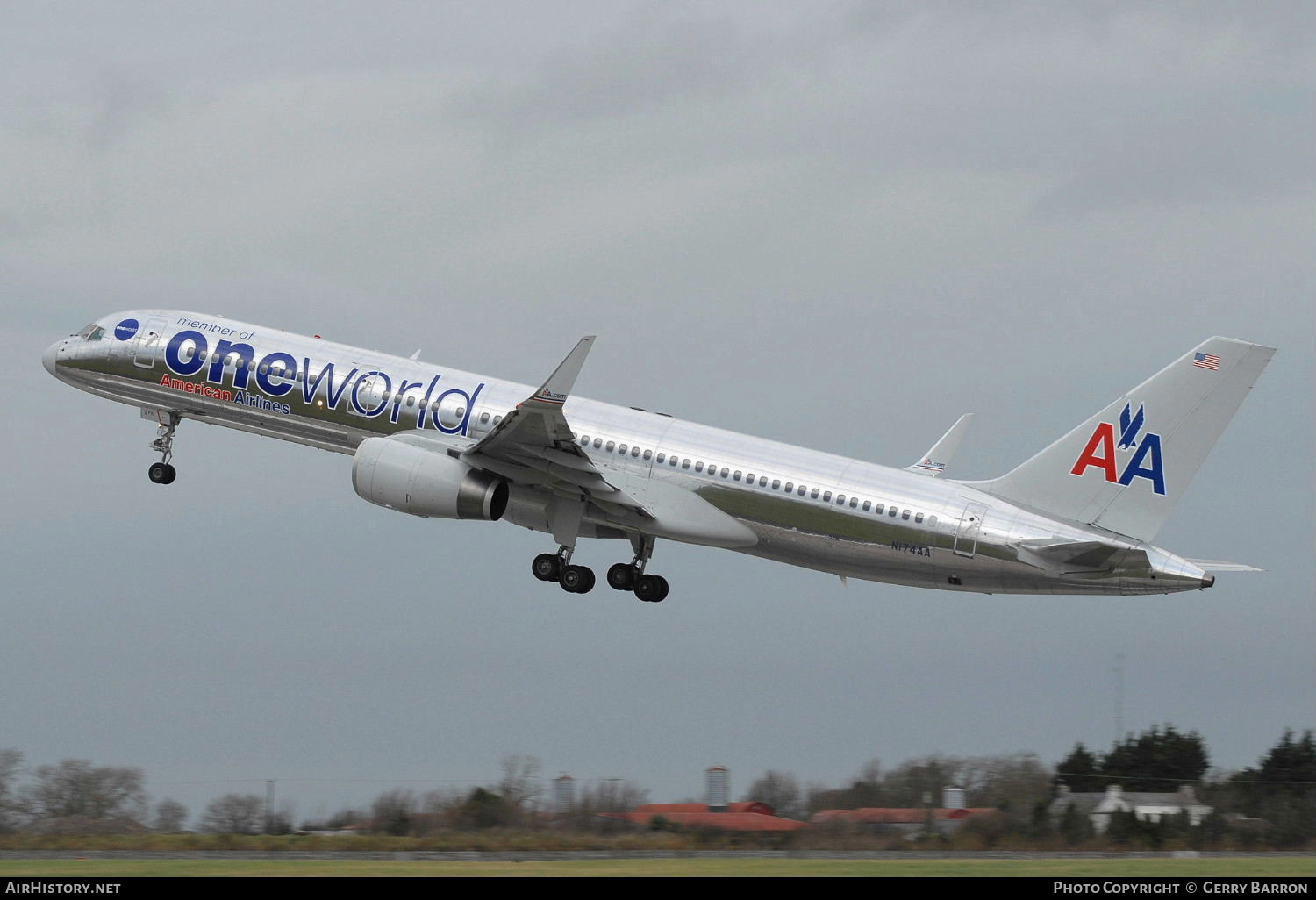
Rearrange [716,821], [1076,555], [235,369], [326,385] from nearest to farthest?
[716,821] → [1076,555] → [326,385] → [235,369]

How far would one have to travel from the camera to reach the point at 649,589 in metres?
53.7

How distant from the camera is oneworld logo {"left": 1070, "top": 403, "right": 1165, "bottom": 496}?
151 ft

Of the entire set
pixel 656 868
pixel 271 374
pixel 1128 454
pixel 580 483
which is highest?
pixel 271 374

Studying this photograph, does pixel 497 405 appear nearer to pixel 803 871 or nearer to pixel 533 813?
pixel 533 813

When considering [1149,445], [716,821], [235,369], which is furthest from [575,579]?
[1149,445]

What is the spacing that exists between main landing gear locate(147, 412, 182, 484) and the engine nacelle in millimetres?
10590

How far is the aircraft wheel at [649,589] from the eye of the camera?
2114 inches

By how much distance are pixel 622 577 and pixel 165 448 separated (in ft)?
52.5

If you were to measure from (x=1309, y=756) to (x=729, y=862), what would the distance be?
39625 millimetres

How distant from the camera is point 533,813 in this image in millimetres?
42656

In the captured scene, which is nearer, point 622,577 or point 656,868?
point 656,868

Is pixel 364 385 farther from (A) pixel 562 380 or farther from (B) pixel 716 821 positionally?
(B) pixel 716 821

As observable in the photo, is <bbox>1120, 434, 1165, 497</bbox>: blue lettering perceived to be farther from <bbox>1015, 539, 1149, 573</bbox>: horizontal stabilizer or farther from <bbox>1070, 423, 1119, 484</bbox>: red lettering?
<bbox>1015, 539, 1149, 573</bbox>: horizontal stabilizer
